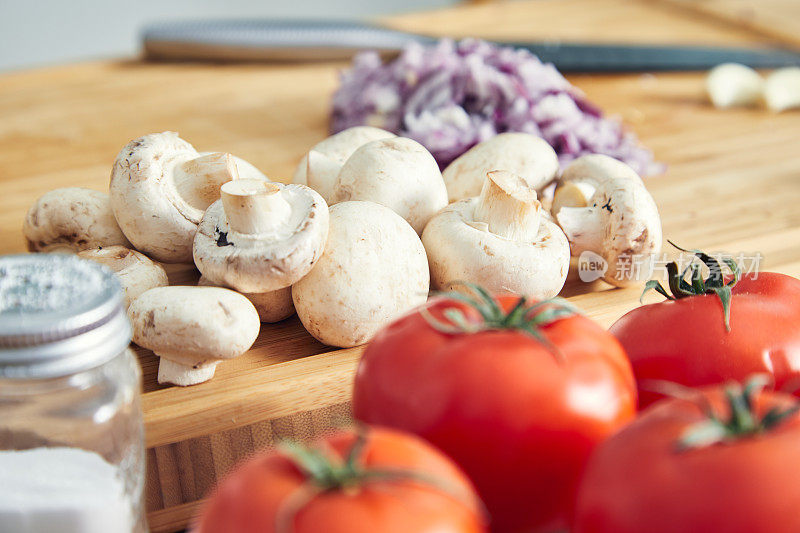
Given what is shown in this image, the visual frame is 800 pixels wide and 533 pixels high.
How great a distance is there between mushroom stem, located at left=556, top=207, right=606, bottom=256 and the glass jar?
54 cm

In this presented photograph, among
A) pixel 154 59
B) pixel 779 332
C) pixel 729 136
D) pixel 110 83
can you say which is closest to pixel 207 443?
pixel 779 332

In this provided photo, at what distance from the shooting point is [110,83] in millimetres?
1896

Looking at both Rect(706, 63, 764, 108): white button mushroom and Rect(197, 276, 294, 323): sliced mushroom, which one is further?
Rect(706, 63, 764, 108): white button mushroom

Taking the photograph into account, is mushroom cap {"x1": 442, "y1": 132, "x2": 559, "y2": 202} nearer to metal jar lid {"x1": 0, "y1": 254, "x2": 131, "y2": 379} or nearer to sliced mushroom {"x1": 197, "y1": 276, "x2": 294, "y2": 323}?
sliced mushroom {"x1": 197, "y1": 276, "x2": 294, "y2": 323}

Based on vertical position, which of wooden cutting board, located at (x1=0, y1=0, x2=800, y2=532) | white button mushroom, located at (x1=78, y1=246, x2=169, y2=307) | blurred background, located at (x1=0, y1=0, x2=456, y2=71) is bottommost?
blurred background, located at (x1=0, y1=0, x2=456, y2=71)

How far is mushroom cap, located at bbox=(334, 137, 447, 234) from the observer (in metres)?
0.91

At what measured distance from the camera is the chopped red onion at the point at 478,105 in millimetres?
1390

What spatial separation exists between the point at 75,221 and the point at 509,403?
0.64 metres

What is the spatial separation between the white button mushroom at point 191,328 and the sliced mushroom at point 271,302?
0.07 meters

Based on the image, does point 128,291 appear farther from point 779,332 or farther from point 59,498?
point 779,332

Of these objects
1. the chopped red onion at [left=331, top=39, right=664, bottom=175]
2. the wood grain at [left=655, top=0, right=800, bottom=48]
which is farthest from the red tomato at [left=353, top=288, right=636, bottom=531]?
the wood grain at [left=655, top=0, right=800, bottom=48]

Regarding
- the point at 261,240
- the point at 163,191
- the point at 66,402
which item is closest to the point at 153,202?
the point at 163,191

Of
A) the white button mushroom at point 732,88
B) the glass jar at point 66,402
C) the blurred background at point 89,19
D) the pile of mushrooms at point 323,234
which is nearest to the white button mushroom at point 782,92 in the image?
the white button mushroom at point 732,88

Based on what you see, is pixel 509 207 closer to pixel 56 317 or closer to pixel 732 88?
pixel 56 317
